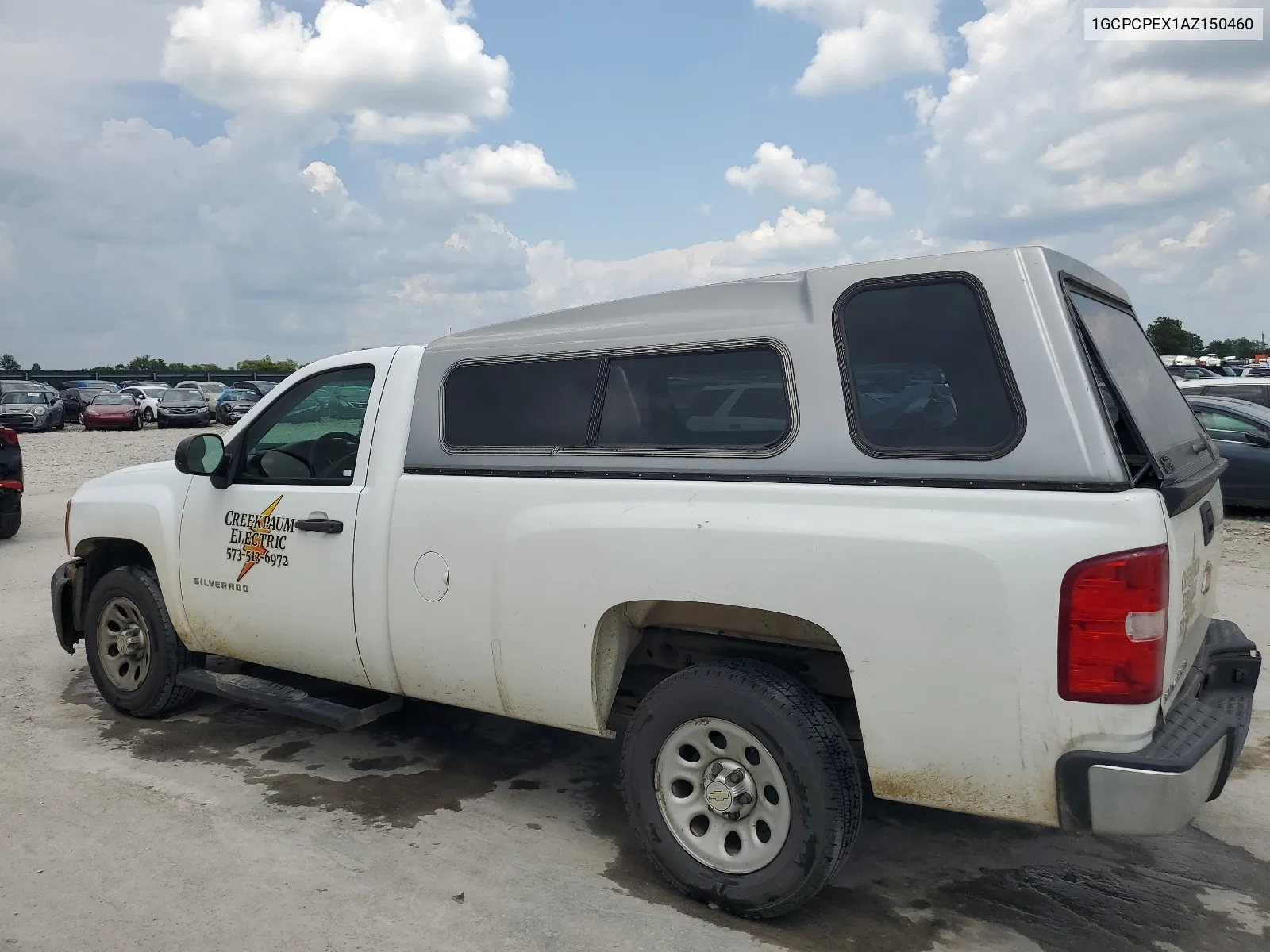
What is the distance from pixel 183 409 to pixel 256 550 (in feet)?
111

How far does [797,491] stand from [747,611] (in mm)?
470

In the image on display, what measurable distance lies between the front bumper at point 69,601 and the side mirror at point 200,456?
1.27 metres

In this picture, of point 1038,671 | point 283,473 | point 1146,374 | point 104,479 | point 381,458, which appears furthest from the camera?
point 104,479

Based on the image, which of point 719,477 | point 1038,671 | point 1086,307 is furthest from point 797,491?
point 1086,307

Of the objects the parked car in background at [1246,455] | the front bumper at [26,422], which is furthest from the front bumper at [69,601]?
the front bumper at [26,422]

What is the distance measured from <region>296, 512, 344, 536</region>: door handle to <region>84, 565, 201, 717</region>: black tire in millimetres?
1249

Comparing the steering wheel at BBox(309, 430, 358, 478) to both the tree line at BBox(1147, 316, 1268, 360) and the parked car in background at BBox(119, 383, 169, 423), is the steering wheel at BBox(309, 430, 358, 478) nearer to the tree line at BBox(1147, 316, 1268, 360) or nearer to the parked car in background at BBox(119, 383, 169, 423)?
the parked car in background at BBox(119, 383, 169, 423)

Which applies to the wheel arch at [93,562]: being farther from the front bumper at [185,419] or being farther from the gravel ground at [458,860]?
the front bumper at [185,419]

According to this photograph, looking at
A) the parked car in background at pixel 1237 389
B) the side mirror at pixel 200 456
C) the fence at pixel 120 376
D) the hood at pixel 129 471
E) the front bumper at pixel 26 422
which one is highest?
the fence at pixel 120 376

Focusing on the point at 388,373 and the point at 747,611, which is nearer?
the point at 747,611

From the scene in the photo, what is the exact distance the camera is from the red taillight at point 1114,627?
2.67m

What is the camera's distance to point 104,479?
546 cm

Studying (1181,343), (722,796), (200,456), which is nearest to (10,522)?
(200,456)

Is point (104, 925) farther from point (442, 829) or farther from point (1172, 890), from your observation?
point (1172, 890)
